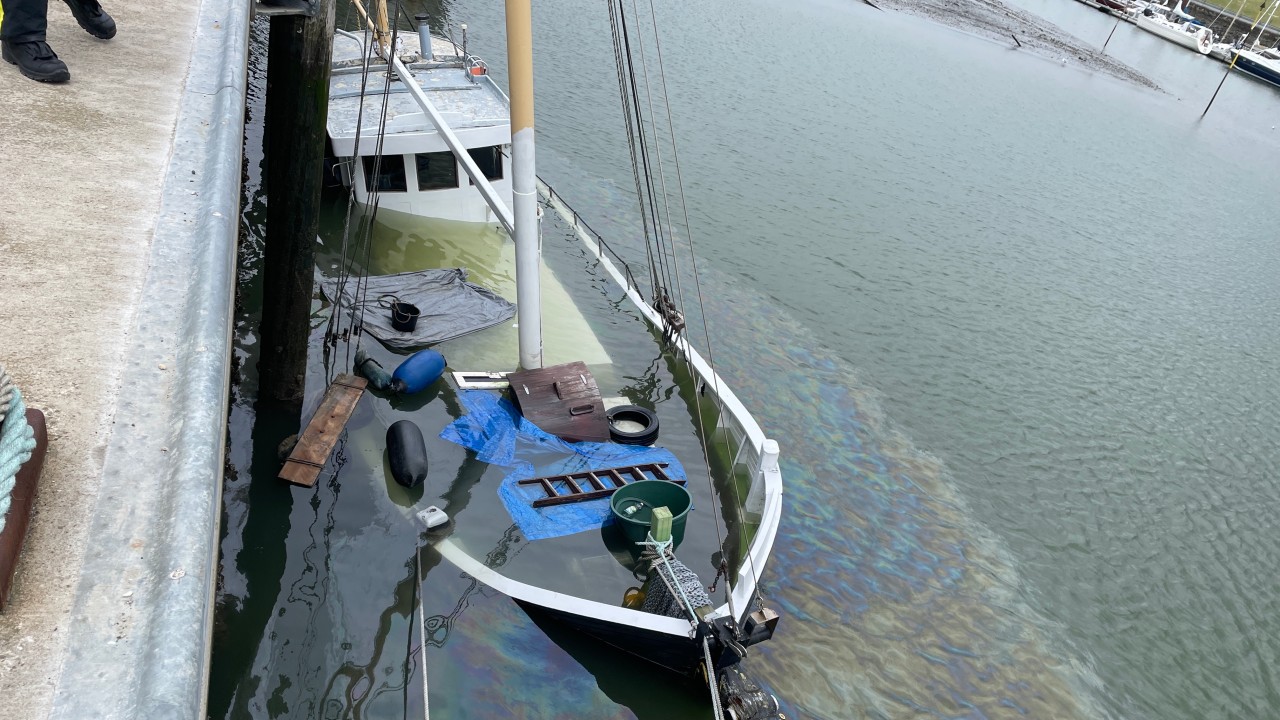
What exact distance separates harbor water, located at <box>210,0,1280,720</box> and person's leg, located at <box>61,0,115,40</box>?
4273 mm

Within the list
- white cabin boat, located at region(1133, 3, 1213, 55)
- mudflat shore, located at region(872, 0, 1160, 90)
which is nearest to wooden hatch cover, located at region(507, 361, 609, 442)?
mudflat shore, located at region(872, 0, 1160, 90)

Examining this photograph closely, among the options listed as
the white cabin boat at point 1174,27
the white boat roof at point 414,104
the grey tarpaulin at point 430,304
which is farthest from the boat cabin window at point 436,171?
the white cabin boat at point 1174,27

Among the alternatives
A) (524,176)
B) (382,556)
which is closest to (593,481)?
(382,556)

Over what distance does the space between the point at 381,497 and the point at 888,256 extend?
1311cm

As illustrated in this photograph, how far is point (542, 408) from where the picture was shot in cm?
1017

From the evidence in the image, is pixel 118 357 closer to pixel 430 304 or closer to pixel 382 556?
pixel 382 556

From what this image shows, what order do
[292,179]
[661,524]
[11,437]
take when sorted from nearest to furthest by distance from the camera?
[11,437] < [661,524] < [292,179]

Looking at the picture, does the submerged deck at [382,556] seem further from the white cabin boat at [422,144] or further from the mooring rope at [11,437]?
the mooring rope at [11,437]

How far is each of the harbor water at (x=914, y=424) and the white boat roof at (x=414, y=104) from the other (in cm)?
185

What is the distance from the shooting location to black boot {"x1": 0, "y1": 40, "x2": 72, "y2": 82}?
22.9 ft

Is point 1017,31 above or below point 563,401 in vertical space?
above

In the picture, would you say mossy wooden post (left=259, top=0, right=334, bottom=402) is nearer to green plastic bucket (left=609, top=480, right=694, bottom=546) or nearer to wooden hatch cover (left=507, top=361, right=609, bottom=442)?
wooden hatch cover (left=507, top=361, right=609, bottom=442)

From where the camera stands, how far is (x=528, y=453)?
982 centimetres

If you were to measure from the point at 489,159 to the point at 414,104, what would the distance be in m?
2.05
